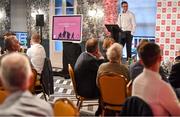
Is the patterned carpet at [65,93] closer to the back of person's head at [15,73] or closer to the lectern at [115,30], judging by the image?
the lectern at [115,30]

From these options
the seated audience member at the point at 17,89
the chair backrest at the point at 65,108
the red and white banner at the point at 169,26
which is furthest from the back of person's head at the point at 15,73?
the red and white banner at the point at 169,26

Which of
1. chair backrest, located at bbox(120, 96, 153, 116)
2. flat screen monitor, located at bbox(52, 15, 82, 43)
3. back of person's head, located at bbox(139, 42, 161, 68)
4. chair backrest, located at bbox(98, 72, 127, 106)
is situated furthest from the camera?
flat screen monitor, located at bbox(52, 15, 82, 43)

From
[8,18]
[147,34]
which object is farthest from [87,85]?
[8,18]

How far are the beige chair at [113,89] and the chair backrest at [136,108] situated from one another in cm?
142

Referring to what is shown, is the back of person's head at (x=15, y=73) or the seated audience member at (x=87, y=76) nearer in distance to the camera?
the back of person's head at (x=15, y=73)

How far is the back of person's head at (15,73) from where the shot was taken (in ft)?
5.91

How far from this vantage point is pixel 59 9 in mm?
11320

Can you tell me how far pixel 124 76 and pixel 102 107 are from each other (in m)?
0.56

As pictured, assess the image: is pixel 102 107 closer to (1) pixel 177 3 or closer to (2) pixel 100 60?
(2) pixel 100 60

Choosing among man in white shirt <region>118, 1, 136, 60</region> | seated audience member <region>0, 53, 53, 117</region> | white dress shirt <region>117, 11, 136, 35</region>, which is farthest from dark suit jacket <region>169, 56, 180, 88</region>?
white dress shirt <region>117, 11, 136, 35</region>

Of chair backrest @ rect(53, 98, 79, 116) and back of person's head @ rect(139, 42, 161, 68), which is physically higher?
back of person's head @ rect(139, 42, 161, 68)

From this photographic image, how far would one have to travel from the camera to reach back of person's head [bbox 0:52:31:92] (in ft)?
5.91

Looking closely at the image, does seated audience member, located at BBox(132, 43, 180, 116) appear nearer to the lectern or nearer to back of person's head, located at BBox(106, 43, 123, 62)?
back of person's head, located at BBox(106, 43, 123, 62)

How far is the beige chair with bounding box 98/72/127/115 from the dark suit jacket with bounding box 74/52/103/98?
2.05 ft
